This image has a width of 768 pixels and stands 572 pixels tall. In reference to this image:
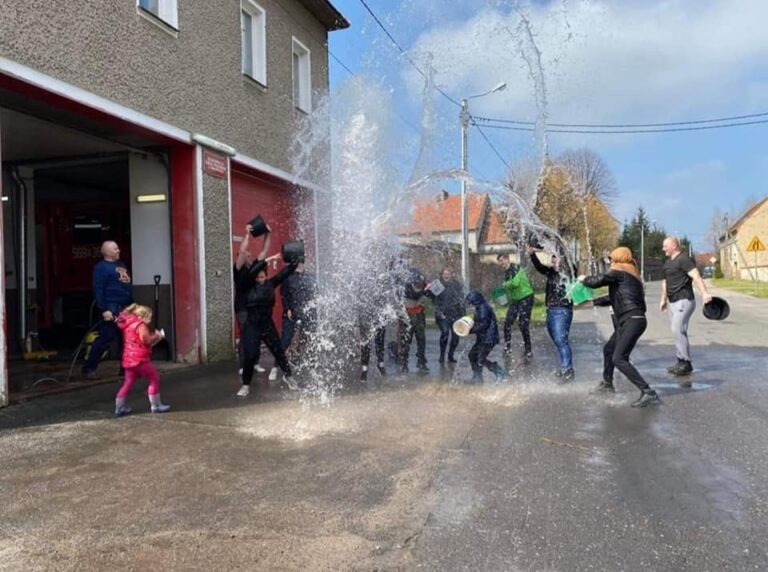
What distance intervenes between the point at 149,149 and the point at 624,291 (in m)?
7.37

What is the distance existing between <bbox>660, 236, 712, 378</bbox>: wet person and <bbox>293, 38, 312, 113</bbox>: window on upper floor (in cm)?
846

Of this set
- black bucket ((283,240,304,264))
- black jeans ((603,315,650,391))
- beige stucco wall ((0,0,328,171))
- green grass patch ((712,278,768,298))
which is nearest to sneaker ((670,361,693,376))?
black jeans ((603,315,650,391))

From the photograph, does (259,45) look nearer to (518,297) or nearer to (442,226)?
(442,226)

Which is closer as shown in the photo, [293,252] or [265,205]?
[293,252]

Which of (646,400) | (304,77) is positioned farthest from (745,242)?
(646,400)

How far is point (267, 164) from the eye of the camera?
483 inches

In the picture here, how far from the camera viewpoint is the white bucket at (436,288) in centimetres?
938

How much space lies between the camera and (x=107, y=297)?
8.35 meters

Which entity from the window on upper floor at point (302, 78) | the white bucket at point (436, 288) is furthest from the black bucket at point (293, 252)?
the window on upper floor at point (302, 78)

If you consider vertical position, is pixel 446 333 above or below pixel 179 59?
below

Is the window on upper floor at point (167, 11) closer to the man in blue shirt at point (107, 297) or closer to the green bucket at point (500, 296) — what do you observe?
the man in blue shirt at point (107, 297)

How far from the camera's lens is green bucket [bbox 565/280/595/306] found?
7.92 m

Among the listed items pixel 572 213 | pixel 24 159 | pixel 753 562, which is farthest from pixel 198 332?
pixel 572 213

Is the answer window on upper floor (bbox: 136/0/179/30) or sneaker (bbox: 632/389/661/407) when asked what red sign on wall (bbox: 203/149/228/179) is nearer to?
window on upper floor (bbox: 136/0/179/30)
